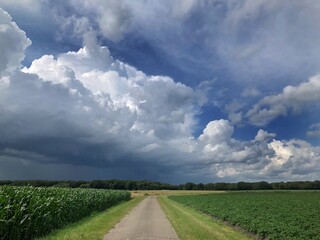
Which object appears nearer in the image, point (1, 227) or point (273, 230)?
point (1, 227)

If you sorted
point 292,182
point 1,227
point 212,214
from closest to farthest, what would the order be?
1. point 1,227
2. point 212,214
3. point 292,182

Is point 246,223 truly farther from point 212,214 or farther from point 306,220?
point 212,214

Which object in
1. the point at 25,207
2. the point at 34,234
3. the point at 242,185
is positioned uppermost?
the point at 242,185

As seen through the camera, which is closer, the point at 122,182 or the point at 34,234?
the point at 34,234

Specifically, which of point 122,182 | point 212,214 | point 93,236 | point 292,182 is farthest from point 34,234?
point 122,182

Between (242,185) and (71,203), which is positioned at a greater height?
(242,185)

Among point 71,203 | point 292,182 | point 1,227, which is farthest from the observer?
point 292,182

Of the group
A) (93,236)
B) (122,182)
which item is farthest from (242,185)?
(93,236)

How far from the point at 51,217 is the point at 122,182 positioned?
177m

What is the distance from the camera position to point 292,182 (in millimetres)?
169000

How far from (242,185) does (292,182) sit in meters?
21.6

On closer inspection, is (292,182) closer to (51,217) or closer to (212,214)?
(212,214)

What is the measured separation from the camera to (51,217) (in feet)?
80.8

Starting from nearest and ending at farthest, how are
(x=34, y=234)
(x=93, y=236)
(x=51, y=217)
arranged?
(x=93, y=236), (x=34, y=234), (x=51, y=217)
